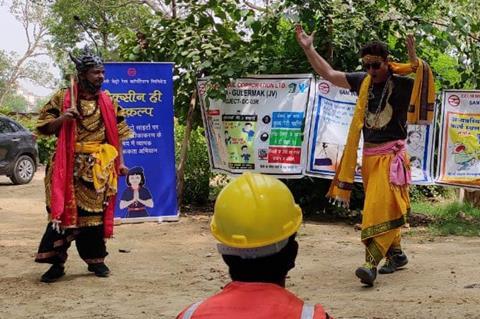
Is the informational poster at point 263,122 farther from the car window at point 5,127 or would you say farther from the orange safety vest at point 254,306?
the car window at point 5,127

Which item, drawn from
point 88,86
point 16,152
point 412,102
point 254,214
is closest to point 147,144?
point 88,86

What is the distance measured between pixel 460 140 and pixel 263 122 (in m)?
2.24

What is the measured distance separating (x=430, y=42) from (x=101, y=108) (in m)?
4.22

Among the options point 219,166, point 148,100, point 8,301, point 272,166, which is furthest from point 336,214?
point 8,301

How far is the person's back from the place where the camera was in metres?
1.68

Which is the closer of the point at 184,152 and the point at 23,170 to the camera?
the point at 184,152

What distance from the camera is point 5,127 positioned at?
14.4m

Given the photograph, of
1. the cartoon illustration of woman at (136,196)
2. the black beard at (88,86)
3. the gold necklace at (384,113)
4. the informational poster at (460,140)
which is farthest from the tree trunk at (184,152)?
the gold necklace at (384,113)

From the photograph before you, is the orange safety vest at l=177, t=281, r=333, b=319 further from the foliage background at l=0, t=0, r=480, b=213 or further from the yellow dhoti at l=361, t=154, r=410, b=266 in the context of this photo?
the foliage background at l=0, t=0, r=480, b=213

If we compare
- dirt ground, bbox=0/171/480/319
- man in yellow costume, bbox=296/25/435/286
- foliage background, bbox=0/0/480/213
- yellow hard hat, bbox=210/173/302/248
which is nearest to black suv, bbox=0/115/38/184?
foliage background, bbox=0/0/480/213

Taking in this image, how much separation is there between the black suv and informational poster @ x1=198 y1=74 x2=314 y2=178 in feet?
23.4

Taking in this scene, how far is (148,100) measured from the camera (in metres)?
7.91

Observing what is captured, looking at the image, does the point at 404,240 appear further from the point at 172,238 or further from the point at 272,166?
the point at 172,238

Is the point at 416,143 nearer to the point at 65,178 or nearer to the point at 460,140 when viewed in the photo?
the point at 460,140
